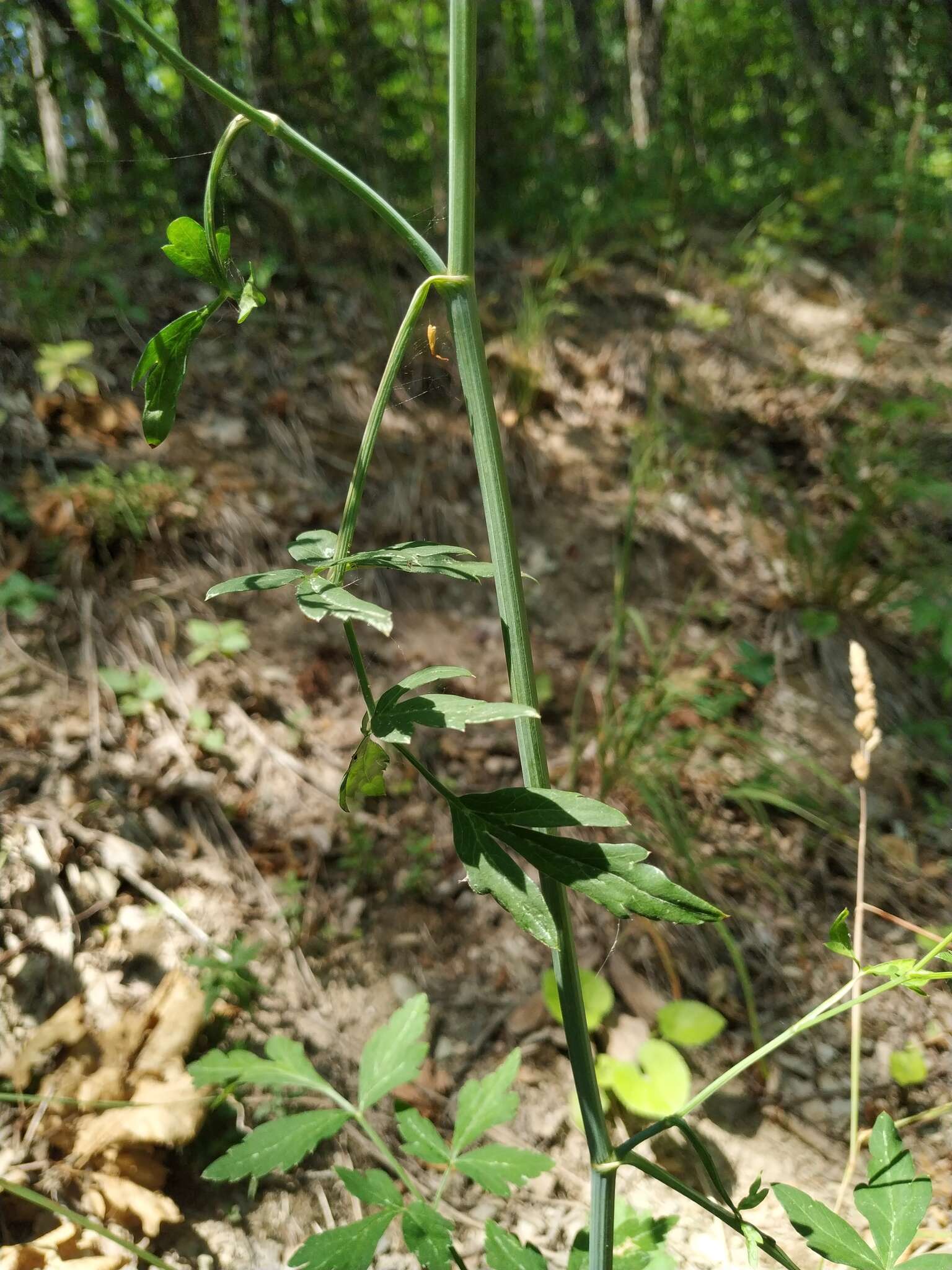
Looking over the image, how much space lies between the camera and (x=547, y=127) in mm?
5969

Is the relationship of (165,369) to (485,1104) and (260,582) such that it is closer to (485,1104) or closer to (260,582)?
(260,582)

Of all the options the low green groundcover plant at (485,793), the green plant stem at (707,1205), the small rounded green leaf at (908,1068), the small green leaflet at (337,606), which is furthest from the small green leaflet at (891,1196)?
the small rounded green leaf at (908,1068)

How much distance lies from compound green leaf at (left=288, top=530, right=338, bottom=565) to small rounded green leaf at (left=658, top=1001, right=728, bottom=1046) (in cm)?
157

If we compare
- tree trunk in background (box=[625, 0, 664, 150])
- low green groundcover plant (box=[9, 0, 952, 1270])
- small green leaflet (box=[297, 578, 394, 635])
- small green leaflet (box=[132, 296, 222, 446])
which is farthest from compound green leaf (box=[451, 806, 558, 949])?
tree trunk in background (box=[625, 0, 664, 150])

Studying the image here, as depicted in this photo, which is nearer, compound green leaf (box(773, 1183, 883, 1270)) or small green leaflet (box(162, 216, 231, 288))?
small green leaflet (box(162, 216, 231, 288))

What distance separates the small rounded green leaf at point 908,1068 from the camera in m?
1.90

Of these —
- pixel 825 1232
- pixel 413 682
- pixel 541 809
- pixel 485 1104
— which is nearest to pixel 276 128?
pixel 413 682

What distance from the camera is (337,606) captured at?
1.97 feet

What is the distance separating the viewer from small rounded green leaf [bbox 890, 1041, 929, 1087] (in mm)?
1896

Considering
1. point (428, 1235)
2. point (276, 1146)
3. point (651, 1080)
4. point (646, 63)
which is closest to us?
point (428, 1235)

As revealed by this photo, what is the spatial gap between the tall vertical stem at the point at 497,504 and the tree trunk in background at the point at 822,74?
27.4 ft

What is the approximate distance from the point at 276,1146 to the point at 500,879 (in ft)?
2.28

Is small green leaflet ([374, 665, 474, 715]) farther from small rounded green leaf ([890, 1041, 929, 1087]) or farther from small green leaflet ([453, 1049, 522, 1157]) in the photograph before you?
small rounded green leaf ([890, 1041, 929, 1087])

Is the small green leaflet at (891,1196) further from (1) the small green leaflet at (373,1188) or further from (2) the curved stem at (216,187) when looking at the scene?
(2) the curved stem at (216,187)
